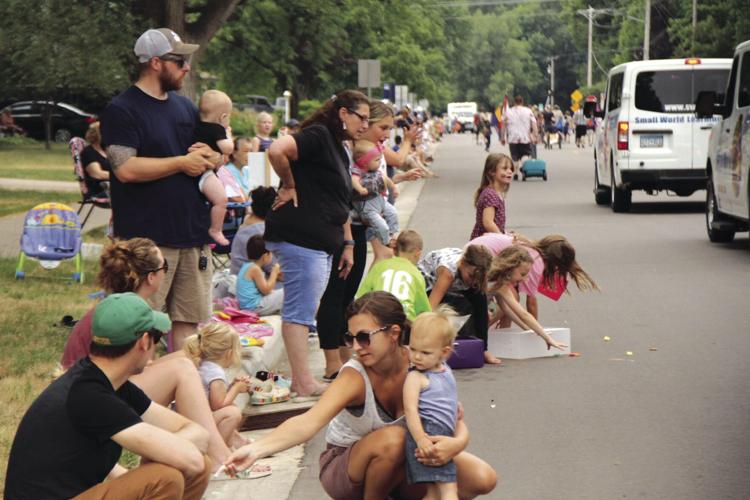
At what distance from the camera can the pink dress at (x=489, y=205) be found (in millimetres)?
11891

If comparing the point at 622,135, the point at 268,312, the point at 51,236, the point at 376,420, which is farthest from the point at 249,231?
the point at 622,135

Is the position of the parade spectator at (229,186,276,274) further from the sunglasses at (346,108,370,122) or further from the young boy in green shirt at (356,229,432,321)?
the sunglasses at (346,108,370,122)

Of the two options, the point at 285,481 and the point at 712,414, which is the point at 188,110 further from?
the point at 712,414

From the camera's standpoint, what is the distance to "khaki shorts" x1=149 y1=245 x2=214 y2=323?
7953 millimetres

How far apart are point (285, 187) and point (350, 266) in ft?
2.67

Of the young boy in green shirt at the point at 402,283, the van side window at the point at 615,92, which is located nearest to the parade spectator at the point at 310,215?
the young boy in green shirt at the point at 402,283

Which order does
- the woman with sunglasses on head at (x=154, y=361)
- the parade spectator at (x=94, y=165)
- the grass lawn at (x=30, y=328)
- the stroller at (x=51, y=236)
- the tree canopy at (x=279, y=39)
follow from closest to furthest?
the woman with sunglasses on head at (x=154, y=361)
the grass lawn at (x=30, y=328)
the stroller at (x=51, y=236)
the parade spectator at (x=94, y=165)
the tree canopy at (x=279, y=39)

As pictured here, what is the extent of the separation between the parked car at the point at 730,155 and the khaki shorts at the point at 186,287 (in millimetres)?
9009

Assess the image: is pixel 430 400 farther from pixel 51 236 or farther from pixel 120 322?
pixel 51 236

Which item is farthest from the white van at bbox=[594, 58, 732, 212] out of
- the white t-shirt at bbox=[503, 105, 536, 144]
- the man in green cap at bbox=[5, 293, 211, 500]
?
the man in green cap at bbox=[5, 293, 211, 500]

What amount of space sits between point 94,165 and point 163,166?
8.56m

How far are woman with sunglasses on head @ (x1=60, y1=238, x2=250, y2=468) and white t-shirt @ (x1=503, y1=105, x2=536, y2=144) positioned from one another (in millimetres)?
26330

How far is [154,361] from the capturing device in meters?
6.81

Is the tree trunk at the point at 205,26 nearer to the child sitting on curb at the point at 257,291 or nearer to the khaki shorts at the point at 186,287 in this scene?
the child sitting on curb at the point at 257,291
